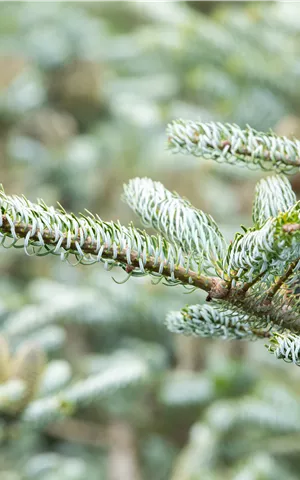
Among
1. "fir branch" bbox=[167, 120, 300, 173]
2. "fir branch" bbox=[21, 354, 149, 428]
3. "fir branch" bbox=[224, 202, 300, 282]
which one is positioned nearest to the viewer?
"fir branch" bbox=[224, 202, 300, 282]

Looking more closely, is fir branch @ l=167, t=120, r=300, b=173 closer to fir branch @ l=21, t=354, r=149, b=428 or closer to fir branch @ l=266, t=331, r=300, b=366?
fir branch @ l=266, t=331, r=300, b=366

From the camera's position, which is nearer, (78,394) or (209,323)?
(209,323)

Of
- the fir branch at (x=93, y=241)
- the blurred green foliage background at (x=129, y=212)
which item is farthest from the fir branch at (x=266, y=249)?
the blurred green foliage background at (x=129, y=212)

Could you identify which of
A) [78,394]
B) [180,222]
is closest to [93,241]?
[180,222]

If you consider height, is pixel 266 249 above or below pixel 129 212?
above

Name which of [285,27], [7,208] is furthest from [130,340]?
[7,208]

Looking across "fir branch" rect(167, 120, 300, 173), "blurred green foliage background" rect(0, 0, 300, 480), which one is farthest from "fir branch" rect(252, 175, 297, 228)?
"blurred green foliage background" rect(0, 0, 300, 480)

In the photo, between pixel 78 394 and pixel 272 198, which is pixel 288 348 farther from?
pixel 78 394
